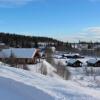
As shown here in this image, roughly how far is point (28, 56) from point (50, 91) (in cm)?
5166

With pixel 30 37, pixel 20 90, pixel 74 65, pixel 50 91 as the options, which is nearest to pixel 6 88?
pixel 20 90

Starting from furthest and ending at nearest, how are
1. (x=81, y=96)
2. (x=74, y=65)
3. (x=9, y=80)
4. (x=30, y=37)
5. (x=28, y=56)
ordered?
(x=30, y=37), (x=74, y=65), (x=28, y=56), (x=9, y=80), (x=81, y=96)

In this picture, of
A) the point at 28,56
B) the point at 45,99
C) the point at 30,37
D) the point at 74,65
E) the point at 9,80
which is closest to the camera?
the point at 45,99

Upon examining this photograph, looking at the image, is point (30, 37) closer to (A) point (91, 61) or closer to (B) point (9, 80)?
(A) point (91, 61)

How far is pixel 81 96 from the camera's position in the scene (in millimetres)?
7785

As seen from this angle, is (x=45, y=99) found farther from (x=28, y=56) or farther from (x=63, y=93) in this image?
(x=28, y=56)

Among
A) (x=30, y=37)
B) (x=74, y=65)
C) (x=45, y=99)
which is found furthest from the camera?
(x=30, y=37)

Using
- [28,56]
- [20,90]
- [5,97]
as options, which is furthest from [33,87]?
[28,56]

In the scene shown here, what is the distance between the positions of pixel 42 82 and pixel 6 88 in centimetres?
140

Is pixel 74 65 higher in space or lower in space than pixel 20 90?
lower

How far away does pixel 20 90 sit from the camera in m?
7.93

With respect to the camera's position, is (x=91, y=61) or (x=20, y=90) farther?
(x=91, y=61)

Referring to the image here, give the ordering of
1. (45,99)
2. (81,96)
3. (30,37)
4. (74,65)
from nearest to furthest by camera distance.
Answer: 1. (45,99)
2. (81,96)
3. (74,65)
4. (30,37)

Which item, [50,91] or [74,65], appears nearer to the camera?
[50,91]
